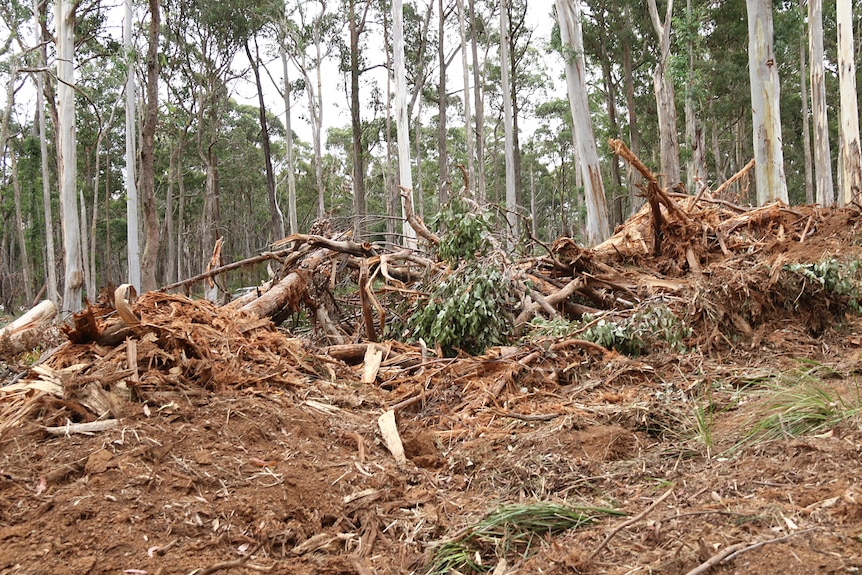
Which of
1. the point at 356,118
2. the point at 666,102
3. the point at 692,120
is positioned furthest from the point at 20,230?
the point at 692,120

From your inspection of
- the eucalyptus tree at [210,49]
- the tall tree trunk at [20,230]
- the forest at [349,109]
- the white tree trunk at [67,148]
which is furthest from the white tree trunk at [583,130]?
the tall tree trunk at [20,230]

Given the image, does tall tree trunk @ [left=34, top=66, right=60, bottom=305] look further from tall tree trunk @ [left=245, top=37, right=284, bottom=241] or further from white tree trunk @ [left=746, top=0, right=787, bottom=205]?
white tree trunk @ [left=746, top=0, right=787, bottom=205]

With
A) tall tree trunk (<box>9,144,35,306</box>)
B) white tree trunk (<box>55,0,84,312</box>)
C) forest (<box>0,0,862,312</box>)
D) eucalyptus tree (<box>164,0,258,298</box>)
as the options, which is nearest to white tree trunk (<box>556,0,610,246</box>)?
forest (<box>0,0,862,312</box>)

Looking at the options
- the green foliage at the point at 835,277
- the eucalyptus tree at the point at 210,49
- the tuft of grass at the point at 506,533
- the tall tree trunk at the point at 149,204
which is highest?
the eucalyptus tree at the point at 210,49

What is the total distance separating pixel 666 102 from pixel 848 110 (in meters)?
7.30

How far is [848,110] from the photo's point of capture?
12.8 m

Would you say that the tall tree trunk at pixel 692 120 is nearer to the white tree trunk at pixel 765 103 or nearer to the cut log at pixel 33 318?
the white tree trunk at pixel 765 103

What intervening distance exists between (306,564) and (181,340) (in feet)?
6.24

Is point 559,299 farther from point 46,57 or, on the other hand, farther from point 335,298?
point 46,57

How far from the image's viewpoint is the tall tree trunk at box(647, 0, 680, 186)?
18.2 m

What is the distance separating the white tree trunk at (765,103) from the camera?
12219 mm

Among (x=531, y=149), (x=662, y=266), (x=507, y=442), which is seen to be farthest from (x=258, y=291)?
(x=531, y=149)

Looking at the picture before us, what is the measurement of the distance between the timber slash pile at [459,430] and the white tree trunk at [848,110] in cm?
771

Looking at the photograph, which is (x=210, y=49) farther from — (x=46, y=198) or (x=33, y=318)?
(x=33, y=318)
